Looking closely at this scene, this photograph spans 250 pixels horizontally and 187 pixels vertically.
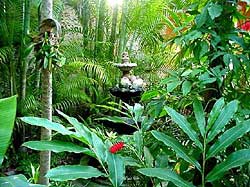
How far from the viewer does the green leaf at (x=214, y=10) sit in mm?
948

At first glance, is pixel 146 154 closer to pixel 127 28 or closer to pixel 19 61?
pixel 19 61

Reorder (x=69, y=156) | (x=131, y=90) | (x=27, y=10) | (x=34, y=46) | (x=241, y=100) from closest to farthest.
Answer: (x=241, y=100)
(x=34, y=46)
(x=131, y=90)
(x=27, y=10)
(x=69, y=156)

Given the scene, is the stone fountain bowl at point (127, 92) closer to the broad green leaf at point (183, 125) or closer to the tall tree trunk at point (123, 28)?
the tall tree trunk at point (123, 28)

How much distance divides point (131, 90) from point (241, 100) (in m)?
1.82

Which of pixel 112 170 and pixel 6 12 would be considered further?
pixel 6 12

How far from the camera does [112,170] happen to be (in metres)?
0.77

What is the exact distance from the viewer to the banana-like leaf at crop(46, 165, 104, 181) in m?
0.70

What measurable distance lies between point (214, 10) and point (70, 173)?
540mm

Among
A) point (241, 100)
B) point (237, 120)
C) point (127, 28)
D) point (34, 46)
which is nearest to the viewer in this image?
point (237, 120)

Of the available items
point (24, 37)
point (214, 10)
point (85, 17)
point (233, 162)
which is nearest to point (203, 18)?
point (214, 10)

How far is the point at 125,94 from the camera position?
2.86 metres

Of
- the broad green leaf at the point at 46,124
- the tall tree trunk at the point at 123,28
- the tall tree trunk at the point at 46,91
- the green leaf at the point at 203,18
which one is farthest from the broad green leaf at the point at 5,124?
the tall tree trunk at the point at 123,28

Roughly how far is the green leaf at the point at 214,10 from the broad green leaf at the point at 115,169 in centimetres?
42

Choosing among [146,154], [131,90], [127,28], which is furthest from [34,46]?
[127,28]
